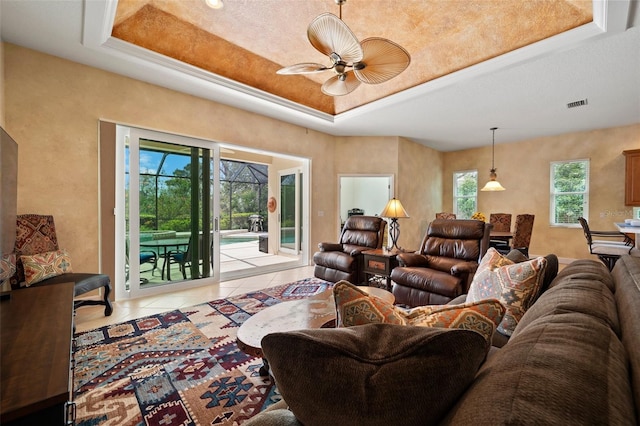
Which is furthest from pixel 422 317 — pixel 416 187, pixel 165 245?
pixel 416 187

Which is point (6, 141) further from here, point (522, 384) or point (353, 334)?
point (522, 384)

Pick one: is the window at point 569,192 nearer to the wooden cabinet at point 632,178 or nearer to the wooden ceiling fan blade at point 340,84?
the wooden cabinet at point 632,178

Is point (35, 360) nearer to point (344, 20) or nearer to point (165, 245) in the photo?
point (165, 245)

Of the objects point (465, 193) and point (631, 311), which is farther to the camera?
point (465, 193)

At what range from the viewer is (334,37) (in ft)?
6.90

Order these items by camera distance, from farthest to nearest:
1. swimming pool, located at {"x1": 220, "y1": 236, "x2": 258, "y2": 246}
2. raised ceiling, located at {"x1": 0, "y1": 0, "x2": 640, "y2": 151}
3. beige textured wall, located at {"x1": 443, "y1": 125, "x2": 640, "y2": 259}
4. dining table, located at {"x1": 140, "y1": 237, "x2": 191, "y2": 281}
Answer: swimming pool, located at {"x1": 220, "y1": 236, "x2": 258, "y2": 246}
beige textured wall, located at {"x1": 443, "y1": 125, "x2": 640, "y2": 259}
dining table, located at {"x1": 140, "y1": 237, "x2": 191, "y2": 281}
raised ceiling, located at {"x1": 0, "y1": 0, "x2": 640, "y2": 151}

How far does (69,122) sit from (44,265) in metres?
1.63

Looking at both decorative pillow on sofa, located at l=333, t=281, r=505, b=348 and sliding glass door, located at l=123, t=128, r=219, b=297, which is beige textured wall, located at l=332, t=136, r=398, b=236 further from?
decorative pillow on sofa, located at l=333, t=281, r=505, b=348

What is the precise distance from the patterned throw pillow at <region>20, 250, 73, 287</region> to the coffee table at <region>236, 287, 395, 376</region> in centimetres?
220

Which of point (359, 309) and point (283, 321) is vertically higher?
point (359, 309)

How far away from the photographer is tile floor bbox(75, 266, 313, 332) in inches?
113

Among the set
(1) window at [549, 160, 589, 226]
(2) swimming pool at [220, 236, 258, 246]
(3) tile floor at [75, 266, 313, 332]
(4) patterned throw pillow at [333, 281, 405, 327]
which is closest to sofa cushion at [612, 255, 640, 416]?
(4) patterned throw pillow at [333, 281, 405, 327]

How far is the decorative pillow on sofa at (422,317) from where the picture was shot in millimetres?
789

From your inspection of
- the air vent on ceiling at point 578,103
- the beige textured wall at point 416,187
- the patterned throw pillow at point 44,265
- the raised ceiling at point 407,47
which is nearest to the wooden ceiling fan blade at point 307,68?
the raised ceiling at point 407,47
